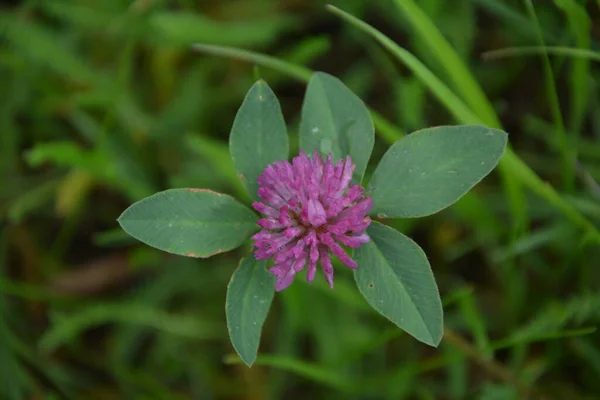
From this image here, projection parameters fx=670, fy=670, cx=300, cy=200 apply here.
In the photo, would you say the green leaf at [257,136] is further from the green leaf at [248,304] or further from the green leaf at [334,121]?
the green leaf at [248,304]

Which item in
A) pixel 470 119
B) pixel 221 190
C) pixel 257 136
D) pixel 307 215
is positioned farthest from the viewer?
pixel 221 190

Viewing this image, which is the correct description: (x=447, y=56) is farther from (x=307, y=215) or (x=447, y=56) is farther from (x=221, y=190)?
(x=221, y=190)

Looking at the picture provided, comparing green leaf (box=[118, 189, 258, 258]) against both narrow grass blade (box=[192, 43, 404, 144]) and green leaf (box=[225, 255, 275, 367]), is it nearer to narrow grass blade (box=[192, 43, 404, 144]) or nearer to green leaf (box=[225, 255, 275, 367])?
green leaf (box=[225, 255, 275, 367])

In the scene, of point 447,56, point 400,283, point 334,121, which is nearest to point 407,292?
point 400,283

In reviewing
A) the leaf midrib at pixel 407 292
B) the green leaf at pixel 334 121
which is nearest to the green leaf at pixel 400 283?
the leaf midrib at pixel 407 292

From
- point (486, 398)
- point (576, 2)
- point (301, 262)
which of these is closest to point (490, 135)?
point (301, 262)

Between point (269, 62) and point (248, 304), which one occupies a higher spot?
point (269, 62)
